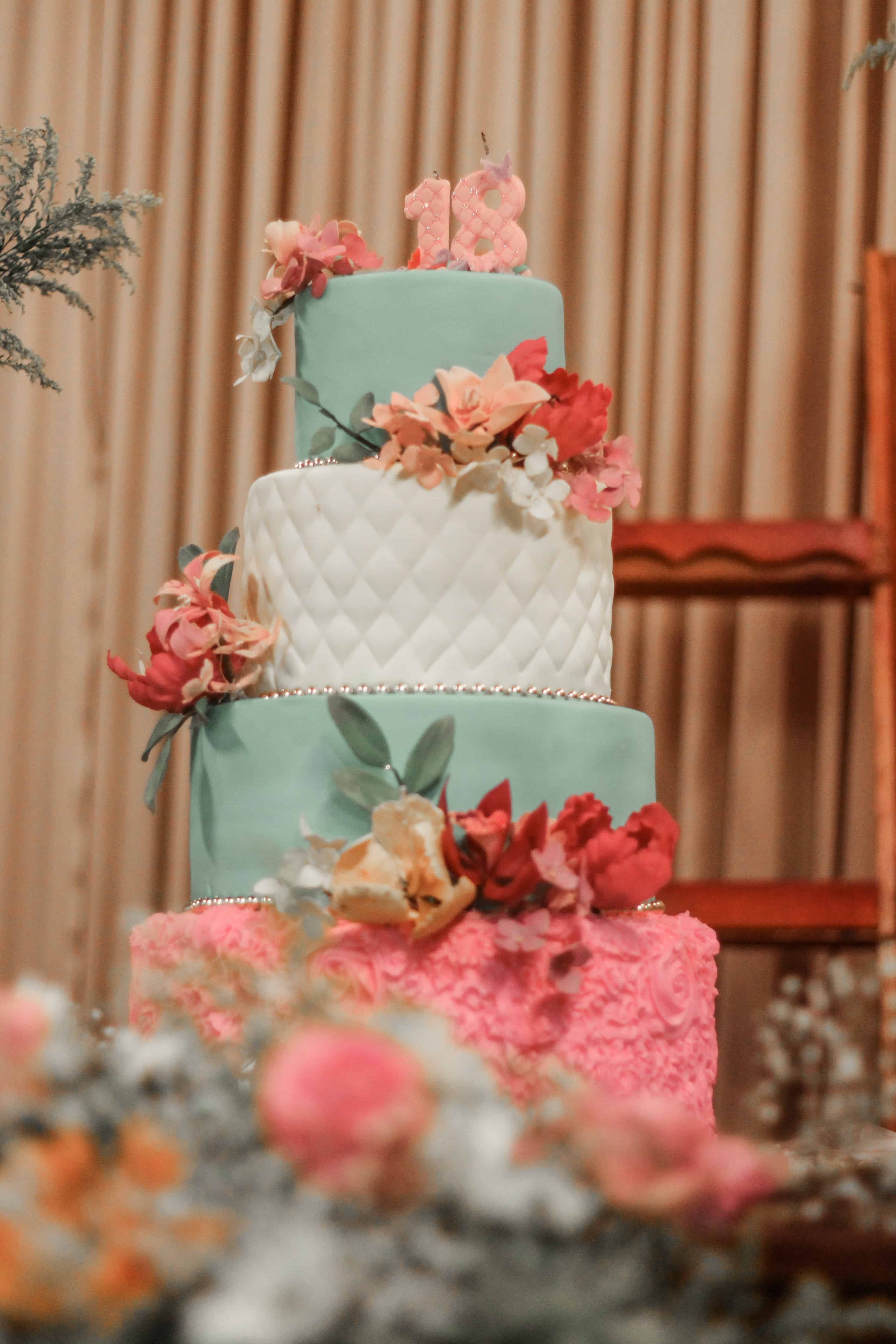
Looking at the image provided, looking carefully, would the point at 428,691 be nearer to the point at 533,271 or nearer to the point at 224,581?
the point at 224,581

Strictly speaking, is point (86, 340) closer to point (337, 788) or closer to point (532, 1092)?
Result: point (337, 788)

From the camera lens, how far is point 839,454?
2494mm

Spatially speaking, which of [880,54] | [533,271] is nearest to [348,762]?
[880,54]

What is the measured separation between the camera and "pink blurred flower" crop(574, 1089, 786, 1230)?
416mm

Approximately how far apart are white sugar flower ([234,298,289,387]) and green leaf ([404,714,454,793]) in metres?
0.51

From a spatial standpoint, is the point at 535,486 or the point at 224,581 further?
the point at 224,581

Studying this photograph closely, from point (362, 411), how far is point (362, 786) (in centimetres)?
39

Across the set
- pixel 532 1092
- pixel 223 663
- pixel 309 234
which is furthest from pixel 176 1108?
pixel 309 234

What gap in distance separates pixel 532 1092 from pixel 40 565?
2.04 m

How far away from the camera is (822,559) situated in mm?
2182

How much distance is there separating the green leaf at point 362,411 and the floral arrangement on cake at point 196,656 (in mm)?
196

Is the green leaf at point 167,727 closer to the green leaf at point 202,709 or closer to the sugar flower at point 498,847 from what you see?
the green leaf at point 202,709

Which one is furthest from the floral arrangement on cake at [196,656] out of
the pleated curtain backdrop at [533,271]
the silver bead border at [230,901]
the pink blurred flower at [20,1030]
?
the pleated curtain backdrop at [533,271]

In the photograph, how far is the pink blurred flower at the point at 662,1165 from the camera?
416mm
